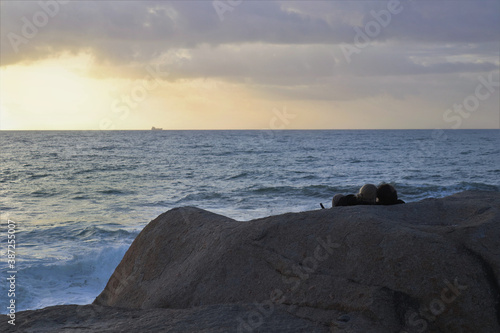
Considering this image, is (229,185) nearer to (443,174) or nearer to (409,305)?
(443,174)

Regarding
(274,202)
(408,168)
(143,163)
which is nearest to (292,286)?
(274,202)

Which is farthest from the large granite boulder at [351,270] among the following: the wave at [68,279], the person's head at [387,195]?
the wave at [68,279]

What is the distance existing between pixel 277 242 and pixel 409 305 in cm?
116

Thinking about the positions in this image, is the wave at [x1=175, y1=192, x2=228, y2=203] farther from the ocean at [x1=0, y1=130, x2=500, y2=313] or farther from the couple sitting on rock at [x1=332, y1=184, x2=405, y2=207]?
the couple sitting on rock at [x1=332, y1=184, x2=405, y2=207]

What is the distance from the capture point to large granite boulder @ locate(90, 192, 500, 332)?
309 cm

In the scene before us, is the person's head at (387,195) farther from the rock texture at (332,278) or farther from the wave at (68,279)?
the wave at (68,279)

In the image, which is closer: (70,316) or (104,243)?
(70,316)

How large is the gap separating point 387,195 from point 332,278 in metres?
1.71

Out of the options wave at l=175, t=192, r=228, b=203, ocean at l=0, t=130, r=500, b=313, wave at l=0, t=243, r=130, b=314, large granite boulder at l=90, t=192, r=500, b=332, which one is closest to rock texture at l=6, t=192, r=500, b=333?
large granite boulder at l=90, t=192, r=500, b=332

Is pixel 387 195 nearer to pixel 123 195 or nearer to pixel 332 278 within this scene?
pixel 332 278

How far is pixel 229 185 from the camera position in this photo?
2283cm

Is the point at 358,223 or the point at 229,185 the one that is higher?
the point at 358,223

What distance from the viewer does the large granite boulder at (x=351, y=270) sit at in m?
3.09

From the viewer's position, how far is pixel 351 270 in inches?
133
